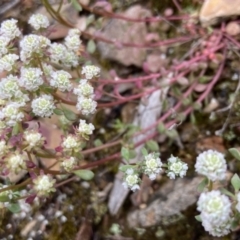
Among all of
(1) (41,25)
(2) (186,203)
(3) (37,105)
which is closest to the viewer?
(3) (37,105)

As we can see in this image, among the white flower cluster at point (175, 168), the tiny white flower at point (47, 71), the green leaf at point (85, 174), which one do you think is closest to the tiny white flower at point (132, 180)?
the white flower cluster at point (175, 168)

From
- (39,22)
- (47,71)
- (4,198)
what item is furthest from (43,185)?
(39,22)

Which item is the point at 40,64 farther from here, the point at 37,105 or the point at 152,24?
the point at 152,24

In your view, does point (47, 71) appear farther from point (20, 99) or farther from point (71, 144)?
point (71, 144)

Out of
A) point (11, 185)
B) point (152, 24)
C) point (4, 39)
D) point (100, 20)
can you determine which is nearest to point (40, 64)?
point (4, 39)

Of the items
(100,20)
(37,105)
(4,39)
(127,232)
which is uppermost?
(4,39)

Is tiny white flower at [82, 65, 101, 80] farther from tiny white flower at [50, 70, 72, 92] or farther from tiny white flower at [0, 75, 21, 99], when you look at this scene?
tiny white flower at [0, 75, 21, 99]
